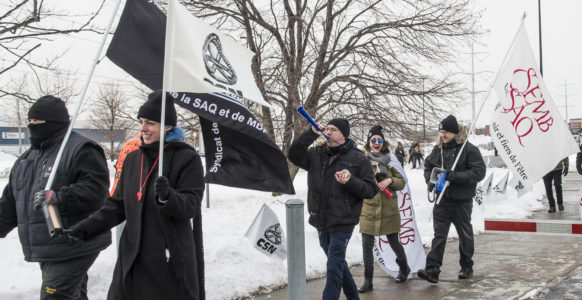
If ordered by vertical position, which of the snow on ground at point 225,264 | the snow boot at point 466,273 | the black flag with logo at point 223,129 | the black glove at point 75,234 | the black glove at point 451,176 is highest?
the black flag with logo at point 223,129

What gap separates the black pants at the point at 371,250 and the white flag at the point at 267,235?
40.4 inches

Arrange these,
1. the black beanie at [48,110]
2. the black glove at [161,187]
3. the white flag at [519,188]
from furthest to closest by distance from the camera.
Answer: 1. the white flag at [519,188]
2. the black beanie at [48,110]
3. the black glove at [161,187]

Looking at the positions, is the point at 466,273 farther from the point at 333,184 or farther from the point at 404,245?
the point at 333,184

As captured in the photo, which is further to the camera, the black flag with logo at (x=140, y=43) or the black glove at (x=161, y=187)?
the black flag with logo at (x=140, y=43)

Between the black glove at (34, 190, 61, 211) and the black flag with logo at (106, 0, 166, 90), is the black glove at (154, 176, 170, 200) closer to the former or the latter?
the black glove at (34, 190, 61, 211)

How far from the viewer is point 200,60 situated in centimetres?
378

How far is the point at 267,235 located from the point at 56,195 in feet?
10.7

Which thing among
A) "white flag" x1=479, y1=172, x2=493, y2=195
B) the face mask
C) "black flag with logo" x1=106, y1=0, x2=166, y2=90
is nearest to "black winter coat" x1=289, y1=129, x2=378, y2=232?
"black flag with logo" x1=106, y1=0, x2=166, y2=90

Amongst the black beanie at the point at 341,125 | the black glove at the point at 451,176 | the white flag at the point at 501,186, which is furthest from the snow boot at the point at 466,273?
the white flag at the point at 501,186

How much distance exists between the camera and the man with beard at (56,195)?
3766mm

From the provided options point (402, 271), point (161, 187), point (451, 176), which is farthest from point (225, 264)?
point (161, 187)

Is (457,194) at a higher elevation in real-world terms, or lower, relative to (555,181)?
higher

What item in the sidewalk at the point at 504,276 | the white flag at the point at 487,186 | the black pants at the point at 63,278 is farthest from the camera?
the white flag at the point at 487,186

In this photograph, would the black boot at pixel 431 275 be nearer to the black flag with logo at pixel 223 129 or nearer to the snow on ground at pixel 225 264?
the snow on ground at pixel 225 264
